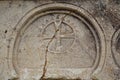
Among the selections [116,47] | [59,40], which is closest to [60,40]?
[59,40]

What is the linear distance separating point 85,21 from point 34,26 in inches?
21.7

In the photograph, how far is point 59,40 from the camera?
360 centimetres

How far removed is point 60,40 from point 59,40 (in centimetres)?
1

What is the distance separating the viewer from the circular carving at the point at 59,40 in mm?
3535

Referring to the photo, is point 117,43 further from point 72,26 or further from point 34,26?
point 34,26

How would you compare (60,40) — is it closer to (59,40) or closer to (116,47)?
(59,40)

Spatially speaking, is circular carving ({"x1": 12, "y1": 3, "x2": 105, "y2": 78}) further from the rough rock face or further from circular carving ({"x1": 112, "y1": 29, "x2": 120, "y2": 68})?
circular carving ({"x1": 112, "y1": 29, "x2": 120, "y2": 68})

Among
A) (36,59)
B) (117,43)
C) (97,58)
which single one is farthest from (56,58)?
(117,43)

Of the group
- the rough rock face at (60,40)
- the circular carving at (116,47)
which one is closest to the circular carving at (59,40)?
the rough rock face at (60,40)

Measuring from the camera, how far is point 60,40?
361cm

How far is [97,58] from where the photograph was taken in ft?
11.5

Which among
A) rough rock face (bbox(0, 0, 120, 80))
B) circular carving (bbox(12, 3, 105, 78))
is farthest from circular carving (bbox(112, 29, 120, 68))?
circular carving (bbox(12, 3, 105, 78))

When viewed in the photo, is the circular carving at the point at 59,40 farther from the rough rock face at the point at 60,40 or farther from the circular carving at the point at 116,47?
the circular carving at the point at 116,47

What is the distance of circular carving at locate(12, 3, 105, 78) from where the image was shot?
3535mm
